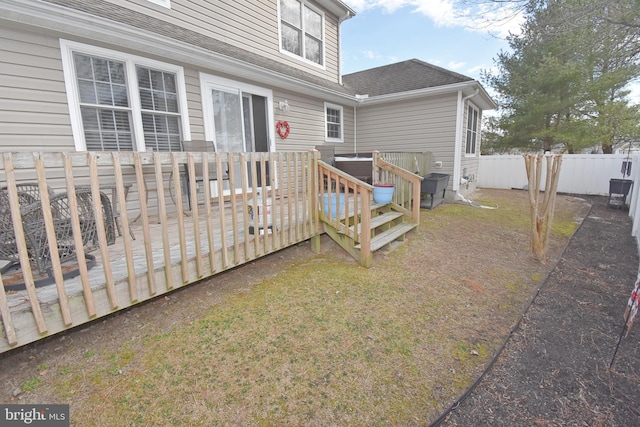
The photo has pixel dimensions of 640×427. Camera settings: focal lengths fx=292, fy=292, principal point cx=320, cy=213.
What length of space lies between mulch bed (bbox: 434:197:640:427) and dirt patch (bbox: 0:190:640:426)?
0.04 feet

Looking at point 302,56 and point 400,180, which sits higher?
point 302,56

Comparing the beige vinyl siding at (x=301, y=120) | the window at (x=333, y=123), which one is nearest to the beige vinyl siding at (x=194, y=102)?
the beige vinyl siding at (x=301, y=120)

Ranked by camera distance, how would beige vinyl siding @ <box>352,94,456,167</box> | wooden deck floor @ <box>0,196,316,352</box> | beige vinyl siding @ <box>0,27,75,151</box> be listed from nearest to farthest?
1. wooden deck floor @ <box>0,196,316,352</box>
2. beige vinyl siding @ <box>0,27,75,151</box>
3. beige vinyl siding @ <box>352,94,456,167</box>

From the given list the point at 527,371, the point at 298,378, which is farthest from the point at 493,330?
the point at 298,378

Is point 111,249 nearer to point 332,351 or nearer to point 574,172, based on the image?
point 332,351

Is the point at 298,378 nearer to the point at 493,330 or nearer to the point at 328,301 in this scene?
the point at 328,301

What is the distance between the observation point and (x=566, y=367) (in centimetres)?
205

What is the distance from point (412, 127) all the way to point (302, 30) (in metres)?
4.02

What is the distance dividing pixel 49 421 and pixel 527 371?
2.98 metres

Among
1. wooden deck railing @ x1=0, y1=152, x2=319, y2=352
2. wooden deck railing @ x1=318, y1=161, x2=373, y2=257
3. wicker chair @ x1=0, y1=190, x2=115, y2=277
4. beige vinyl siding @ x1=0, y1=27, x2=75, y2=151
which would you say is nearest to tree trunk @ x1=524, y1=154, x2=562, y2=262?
wooden deck railing @ x1=318, y1=161, x2=373, y2=257

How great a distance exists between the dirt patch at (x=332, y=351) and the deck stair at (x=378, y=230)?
0.32 m

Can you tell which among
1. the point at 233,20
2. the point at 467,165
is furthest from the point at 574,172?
the point at 233,20

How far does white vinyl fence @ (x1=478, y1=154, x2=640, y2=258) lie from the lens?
9.79 meters

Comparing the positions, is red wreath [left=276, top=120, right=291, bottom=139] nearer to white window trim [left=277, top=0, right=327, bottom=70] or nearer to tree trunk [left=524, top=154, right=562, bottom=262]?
white window trim [left=277, top=0, right=327, bottom=70]
